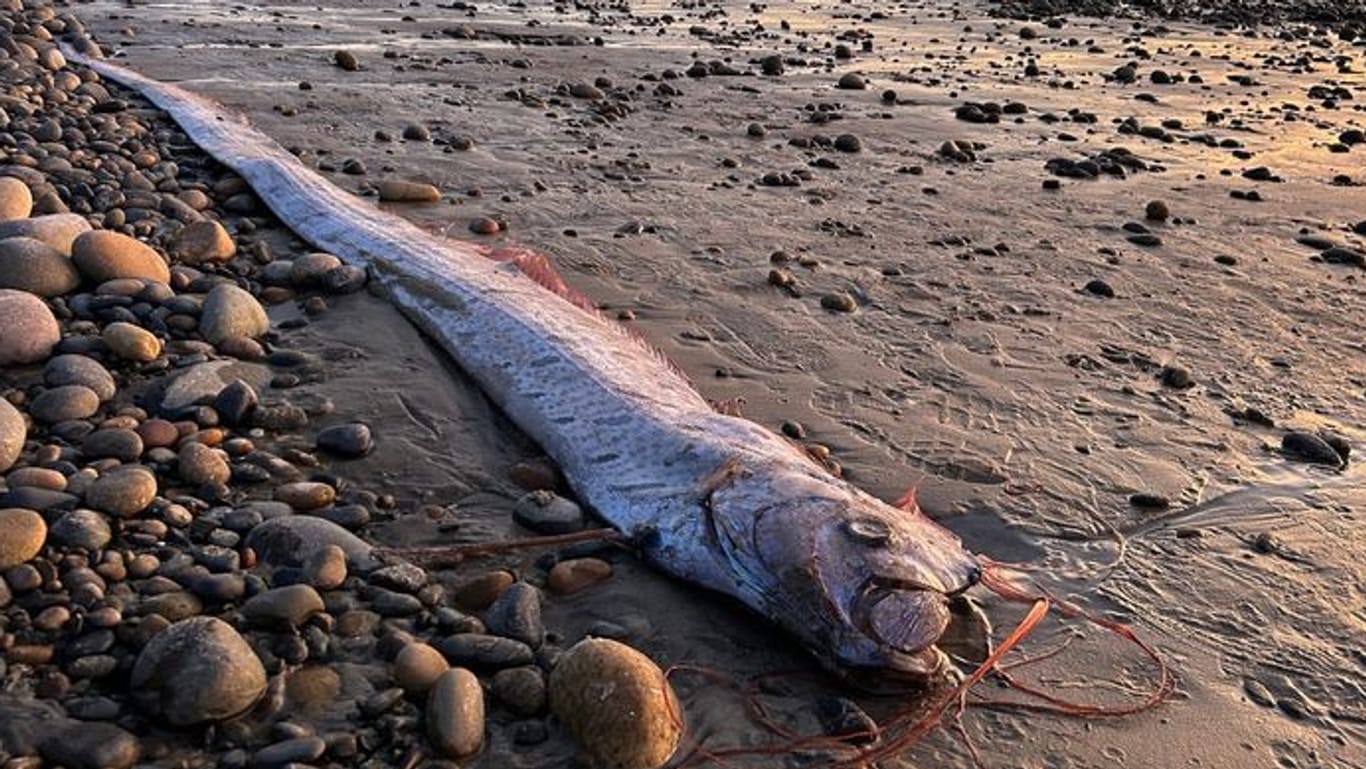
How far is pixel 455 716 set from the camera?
10.7 ft

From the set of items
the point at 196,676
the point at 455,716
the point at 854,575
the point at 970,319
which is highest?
the point at 854,575

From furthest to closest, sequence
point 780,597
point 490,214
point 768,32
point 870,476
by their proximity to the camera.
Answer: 1. point 768,32
2. point 490,214
3. point 870,476
4. point 780,597

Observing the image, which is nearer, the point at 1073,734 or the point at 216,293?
the point at 1073,734

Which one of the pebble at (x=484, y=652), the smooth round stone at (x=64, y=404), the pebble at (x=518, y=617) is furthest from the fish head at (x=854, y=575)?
the smooth round stone at (x=64, y=404)

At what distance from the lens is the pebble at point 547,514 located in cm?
442

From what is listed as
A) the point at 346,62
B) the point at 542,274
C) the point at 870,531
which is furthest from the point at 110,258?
the point at 346,62

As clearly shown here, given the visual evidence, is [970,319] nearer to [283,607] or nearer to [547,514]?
[547,514]

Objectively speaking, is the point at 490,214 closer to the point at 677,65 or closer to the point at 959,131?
the point at 959,131

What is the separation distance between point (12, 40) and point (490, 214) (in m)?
7.06

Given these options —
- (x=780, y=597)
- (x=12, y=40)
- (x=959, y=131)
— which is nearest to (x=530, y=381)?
(x=780, y=597)

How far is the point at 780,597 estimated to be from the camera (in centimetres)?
379

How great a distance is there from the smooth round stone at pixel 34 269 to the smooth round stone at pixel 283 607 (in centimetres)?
302

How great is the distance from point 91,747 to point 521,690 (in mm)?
1135

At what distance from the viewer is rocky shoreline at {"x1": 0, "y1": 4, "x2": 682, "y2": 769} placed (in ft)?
10.5
